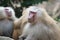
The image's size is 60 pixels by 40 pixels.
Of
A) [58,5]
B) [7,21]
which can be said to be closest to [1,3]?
[7,21]

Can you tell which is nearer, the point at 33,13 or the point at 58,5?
the point at 33,13

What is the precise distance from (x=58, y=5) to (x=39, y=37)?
3893mm

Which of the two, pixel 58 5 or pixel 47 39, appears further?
pixel 58 5

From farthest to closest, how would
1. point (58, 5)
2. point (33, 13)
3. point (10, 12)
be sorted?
point (58, 5), point (10, 12), point (33, 13)

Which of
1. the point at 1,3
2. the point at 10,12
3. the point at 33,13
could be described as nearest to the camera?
the point at 33,13

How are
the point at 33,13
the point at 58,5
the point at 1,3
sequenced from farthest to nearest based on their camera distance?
the point at 58,5, the point at 1,3, the point at 33,13

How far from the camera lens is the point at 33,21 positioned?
397cm

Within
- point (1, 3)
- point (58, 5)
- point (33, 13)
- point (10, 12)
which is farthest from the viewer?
point (58, 5)

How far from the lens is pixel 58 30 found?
13.3 ft

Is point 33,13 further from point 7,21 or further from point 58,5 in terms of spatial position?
point 58,5

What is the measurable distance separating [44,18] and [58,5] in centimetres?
385

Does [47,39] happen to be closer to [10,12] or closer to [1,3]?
[10,12]

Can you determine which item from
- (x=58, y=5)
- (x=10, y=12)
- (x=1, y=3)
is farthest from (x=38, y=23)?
(x=58, y=5)

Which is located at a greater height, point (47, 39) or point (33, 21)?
point (33, 21)
